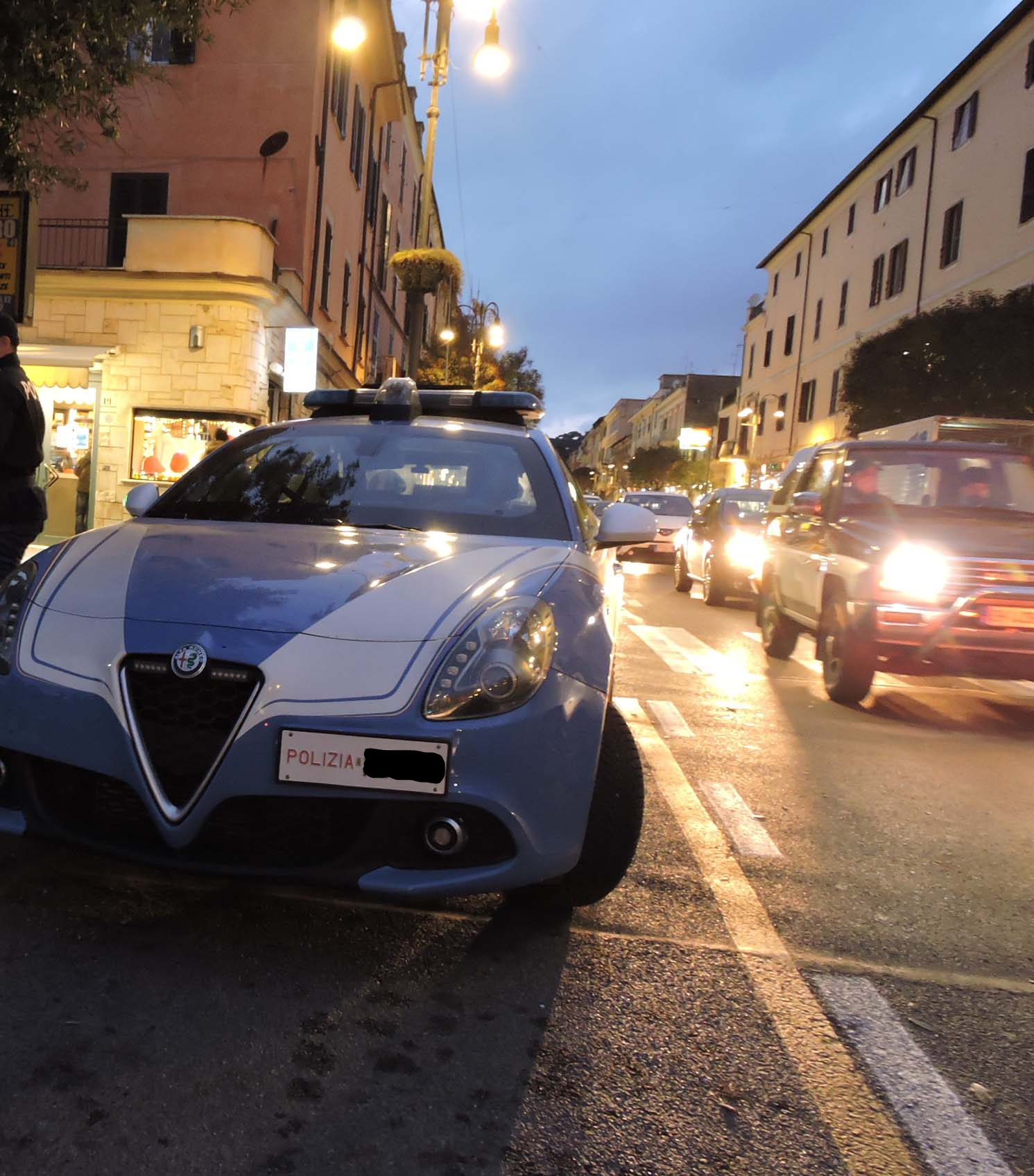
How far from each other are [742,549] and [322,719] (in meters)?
12.5

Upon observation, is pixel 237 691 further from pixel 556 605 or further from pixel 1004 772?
pixel 1004 772

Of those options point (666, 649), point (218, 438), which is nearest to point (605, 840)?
point (666, 649)

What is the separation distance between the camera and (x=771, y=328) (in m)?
46.2

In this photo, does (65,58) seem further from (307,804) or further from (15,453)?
(307,804)

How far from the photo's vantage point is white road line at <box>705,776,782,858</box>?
13.0 ft

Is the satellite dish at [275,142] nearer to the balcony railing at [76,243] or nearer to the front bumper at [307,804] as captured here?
the balcony railing at [76,243]

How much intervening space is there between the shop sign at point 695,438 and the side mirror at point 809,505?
70645 millimetres

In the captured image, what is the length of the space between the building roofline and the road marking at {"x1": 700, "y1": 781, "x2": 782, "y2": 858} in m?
24.9

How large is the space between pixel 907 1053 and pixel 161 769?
1.80 meters

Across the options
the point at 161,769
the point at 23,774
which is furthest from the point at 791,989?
the point at 23,774

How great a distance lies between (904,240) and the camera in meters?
31.2

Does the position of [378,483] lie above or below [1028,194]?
below

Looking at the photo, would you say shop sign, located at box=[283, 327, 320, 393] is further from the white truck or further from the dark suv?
the dark suv

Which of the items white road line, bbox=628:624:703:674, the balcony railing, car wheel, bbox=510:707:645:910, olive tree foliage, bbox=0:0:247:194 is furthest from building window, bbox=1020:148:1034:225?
car wheel, bbox=510:707:645:910
